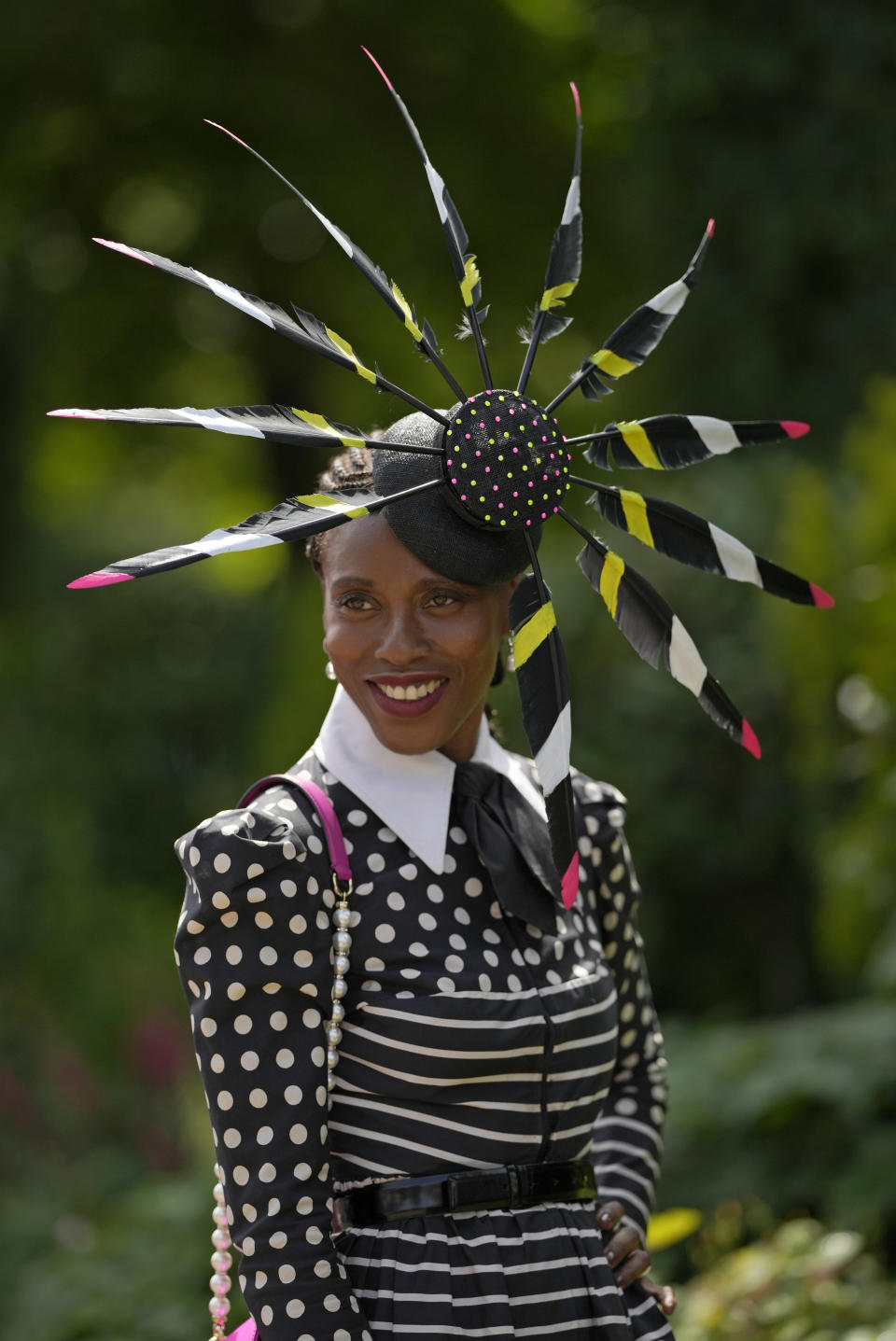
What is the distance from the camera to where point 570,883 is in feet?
5.69

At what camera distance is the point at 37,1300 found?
4539 mm

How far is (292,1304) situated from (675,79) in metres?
8.52

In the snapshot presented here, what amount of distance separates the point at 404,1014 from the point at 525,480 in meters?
0.65

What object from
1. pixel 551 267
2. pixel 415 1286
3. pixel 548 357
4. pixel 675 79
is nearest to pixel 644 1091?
pixel 415 1286

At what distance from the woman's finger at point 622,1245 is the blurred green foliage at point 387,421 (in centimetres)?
149

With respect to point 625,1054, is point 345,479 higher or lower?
higher

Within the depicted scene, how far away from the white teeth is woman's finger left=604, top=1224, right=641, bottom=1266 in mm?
779

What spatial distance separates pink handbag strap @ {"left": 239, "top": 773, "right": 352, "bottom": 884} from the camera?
1810 millimetres

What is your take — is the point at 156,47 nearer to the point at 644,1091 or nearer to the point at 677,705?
the point at 677,705

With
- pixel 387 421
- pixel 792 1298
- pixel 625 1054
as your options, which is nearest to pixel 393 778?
pixel 387 421

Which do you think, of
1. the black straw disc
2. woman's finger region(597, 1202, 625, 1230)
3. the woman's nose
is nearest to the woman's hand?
woman's finger region(597, 1202, 625, 1230)

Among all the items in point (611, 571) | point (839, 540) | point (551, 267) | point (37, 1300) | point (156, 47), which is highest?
point (156, 47)

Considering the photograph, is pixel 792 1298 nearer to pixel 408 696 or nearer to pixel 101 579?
pixel 408 696

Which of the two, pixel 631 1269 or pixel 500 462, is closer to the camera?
pixel 500 462
